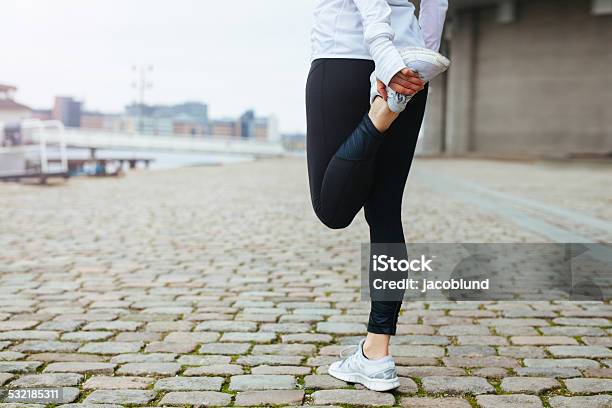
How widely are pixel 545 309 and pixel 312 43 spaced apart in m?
Answer: 2.33

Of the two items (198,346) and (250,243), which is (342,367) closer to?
(198,346)

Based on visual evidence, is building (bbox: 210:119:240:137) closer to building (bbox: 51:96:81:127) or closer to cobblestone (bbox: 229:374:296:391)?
building (bbox: 51:96:81:127)

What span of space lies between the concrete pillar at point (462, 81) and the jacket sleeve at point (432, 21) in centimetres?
3333

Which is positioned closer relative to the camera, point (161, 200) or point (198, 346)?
point (198, 346)

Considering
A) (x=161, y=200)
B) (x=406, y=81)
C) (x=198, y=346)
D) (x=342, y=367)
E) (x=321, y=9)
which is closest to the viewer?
(x=406, y=81)

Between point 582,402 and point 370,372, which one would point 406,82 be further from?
point 582,402

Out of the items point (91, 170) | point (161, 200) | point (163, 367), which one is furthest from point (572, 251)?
point (91, 170)

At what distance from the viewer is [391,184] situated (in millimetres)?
2656

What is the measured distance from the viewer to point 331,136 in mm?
2588

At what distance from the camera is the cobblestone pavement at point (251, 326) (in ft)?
9.00

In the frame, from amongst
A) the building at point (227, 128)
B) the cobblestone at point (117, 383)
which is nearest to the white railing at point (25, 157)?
the cobblestone at point (117, 383)

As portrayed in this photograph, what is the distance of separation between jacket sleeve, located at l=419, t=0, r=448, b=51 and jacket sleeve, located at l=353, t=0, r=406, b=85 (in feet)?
1.05

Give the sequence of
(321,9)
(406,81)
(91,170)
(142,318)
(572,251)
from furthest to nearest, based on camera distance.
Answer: (91,170) → (572,251) → (142,318) → (321,9) → (406,81)

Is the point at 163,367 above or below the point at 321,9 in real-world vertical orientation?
below
